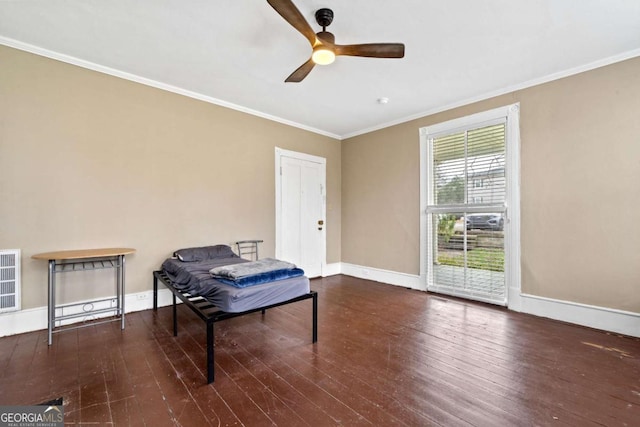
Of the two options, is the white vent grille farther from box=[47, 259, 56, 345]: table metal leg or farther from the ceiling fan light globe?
the ceiling fan light globe

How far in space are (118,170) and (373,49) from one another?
2978 millimetres

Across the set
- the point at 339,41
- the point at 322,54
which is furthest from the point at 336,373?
the point at 339,41

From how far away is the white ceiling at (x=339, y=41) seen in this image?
2.20 metres

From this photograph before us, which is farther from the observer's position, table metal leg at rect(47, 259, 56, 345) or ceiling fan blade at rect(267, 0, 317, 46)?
table metal leg at rect(47, 259, 56, 345)

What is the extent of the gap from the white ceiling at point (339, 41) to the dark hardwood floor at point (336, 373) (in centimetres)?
276

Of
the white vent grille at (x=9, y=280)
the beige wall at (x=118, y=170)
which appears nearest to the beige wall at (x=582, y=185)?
the beige wall at (x=118, y=170)

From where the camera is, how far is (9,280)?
103 inches

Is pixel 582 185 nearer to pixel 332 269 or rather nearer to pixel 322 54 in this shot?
pixel 322 54

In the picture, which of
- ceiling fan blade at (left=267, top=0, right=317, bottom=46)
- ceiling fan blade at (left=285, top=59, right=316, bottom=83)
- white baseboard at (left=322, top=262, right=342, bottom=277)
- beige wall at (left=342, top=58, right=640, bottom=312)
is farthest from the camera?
white baseboard at (left=322, top=262, right=342, bottom=277)

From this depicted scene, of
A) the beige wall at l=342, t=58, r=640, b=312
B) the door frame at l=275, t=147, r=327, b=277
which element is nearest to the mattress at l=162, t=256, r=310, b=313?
the door frame at l=275, t=147, r=327, b=277

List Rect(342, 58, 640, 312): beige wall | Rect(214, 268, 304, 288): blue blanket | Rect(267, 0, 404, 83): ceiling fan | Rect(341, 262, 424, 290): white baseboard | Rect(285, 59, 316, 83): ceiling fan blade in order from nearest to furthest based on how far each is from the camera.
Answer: Rect(267, 0, 404, 83): ceiling fan < Rect(214, 268, 304, 288): blue blanket < Rect(285, 59, 316, 83): ceiling fan blade < Rect(342, 58, 640, 312): beige wall < Rect(341, 262, 424, 290): white baseboard

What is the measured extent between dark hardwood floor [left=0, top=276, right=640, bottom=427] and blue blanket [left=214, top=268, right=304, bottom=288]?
60 centimetres

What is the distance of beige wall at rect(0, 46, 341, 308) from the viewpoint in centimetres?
271

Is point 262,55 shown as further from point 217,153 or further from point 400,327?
point 400,327
